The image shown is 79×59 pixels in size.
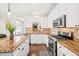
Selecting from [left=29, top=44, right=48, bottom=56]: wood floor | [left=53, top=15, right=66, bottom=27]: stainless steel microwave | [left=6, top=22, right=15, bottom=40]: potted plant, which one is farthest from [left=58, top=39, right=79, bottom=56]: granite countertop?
[left=29, top=44, right=48, bottom=56]: wood floor

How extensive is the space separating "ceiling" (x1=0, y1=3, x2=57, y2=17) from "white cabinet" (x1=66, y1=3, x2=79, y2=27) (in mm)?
402

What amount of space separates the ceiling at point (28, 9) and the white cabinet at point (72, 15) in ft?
1.32

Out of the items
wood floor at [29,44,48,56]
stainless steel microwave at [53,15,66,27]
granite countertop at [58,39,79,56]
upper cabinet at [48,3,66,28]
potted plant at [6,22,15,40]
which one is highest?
upper cabinet at [48,3,66,28]

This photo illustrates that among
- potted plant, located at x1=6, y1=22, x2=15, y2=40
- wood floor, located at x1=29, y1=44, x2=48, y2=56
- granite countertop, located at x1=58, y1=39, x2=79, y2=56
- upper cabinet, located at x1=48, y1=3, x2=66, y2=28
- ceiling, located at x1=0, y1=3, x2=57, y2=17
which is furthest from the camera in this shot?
wood floor, located at x1=29, y1=44, x2=48, y2=56

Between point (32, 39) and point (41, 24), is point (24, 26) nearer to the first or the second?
point (41, 24)

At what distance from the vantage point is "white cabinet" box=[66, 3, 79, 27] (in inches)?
75.4

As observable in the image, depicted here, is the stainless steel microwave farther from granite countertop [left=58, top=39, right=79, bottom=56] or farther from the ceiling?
granite countertop [left=58, top=39, right=79, bottom=56]

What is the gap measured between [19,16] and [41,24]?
486 mm

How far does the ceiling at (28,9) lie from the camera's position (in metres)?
2.18

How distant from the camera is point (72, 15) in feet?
6.68

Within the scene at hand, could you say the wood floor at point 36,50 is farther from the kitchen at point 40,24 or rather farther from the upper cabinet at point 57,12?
the upper cabinet at point 57,12

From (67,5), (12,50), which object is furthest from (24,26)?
(12,50)

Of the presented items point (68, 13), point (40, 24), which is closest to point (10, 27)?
point (40, 24)

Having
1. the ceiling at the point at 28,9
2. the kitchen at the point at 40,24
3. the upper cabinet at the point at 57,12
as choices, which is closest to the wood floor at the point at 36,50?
the kitchen at the point at 40,24
